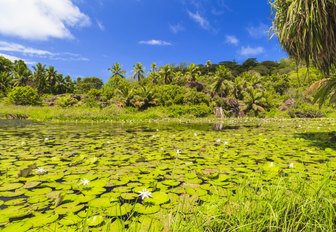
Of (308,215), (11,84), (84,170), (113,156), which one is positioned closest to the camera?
(308,215)

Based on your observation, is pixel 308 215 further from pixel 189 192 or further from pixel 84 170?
pixel 84 170

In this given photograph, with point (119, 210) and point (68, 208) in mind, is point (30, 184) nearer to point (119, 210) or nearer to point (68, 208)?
point (68, 208)

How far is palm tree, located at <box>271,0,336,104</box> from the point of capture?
21.6 feet

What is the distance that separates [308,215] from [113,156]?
4.77 meters

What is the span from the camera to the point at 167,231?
2240mm

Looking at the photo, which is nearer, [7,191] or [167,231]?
[167,231]

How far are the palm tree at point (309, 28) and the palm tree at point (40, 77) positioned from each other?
59.0 metres

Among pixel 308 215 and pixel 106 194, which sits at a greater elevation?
pixel 308 215

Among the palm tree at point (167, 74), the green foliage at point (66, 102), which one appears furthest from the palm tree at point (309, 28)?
the palm tree at point (167, 74)

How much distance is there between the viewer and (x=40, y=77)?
56.6m

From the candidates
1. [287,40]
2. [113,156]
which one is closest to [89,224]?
[113,156]

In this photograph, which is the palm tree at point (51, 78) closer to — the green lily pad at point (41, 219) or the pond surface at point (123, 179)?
the pond surface at point (123, 179)

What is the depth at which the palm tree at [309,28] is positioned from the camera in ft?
21.6

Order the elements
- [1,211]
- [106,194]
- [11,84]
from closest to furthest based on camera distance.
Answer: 1. [1,211]
2. [106,194]
3. [11,84]
